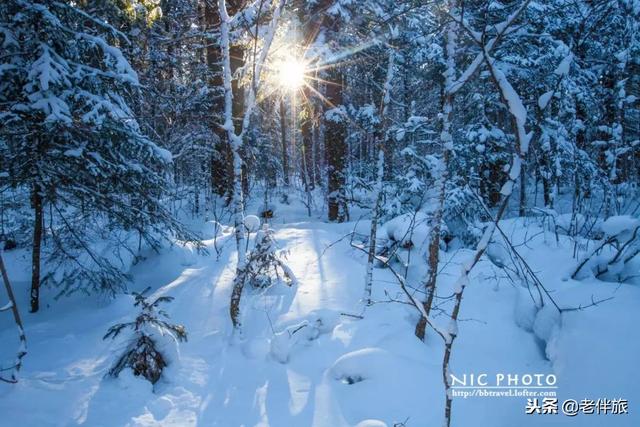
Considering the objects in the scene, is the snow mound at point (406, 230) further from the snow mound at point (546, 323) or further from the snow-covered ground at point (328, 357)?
the snow mound at point (546, 323)

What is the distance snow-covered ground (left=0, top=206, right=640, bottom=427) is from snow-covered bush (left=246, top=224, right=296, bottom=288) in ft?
0.61

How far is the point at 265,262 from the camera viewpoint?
5.96 metres

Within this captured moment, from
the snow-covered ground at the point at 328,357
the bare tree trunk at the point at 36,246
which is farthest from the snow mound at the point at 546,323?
the bare tree trunk at the point at 36,246

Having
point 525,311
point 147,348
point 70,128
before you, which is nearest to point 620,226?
point 525,311

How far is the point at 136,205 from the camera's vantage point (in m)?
6.24

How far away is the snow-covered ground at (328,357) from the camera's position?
3.54 m

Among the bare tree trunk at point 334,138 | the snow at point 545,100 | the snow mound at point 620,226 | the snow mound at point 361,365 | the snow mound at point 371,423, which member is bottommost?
the snow mound at point 371,423

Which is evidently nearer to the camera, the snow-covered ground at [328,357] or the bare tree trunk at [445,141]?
the snow-covered ground at [328,357]

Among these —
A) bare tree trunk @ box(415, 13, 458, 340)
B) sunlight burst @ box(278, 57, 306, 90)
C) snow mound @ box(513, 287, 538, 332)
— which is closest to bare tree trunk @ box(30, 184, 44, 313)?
sunlight burst @ box(278, 57, 306, 90)

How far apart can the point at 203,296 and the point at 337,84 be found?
304 inches

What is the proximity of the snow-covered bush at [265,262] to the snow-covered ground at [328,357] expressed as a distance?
0.19m

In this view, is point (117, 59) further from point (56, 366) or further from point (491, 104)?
point (491, 104)

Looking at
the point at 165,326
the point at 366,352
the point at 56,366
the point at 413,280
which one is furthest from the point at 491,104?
the point at 56,366

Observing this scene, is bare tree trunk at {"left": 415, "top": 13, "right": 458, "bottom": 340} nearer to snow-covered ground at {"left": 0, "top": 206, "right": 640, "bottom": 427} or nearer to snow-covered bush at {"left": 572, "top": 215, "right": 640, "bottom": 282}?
snow-covered ground at {"left": 0, "top": 206, "right": 640, "bottom": 427}
